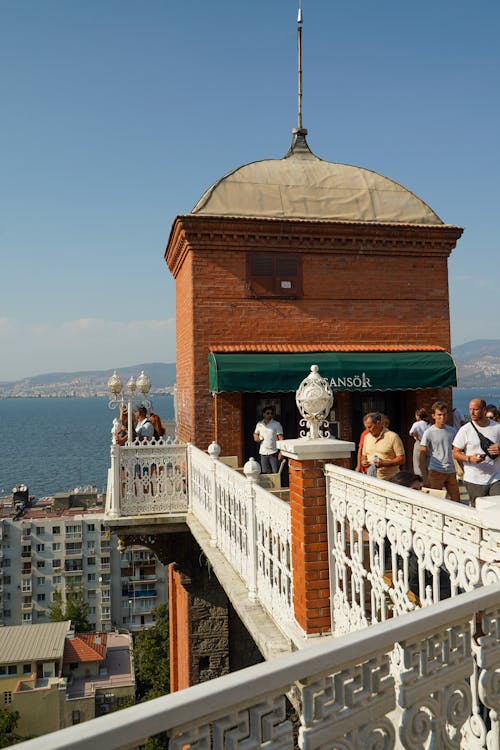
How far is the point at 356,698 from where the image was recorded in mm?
2096

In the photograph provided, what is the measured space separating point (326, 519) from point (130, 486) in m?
7.06

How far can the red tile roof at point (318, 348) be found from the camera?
12398 mm

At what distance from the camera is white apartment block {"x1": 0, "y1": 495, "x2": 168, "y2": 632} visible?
219 ft

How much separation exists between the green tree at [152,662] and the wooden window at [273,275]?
140ft

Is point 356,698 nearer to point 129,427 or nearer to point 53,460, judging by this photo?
point 129,427

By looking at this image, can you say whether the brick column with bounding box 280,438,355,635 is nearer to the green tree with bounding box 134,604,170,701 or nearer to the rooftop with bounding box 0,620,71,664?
the green tree with bounding box 134,604,170,701

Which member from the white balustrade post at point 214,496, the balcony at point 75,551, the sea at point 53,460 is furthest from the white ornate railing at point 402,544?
the sea at point 53,460

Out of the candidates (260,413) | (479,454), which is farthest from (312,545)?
(260,413)

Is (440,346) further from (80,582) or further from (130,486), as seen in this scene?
(80,582)

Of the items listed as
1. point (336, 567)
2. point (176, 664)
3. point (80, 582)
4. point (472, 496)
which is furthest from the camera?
point (80, 582)

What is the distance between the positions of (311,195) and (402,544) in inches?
451

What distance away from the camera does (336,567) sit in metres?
4.45

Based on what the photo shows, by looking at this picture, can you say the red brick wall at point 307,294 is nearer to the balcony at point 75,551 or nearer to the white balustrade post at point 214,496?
the white balustrade post at point 214,496

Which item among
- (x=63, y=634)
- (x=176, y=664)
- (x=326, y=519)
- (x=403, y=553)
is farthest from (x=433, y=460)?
(x=63, y=634)
